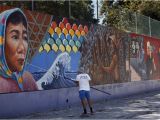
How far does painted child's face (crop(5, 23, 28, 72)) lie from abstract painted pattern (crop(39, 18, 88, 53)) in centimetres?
117

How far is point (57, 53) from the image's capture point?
17344 mm

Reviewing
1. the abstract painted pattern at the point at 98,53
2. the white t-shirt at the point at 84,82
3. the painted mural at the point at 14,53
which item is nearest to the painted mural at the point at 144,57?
the abstract painted pattern at the point at 98,53

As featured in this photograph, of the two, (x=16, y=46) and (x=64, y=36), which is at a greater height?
(x=64, y=36)

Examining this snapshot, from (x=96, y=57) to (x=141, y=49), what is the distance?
756 centimetres

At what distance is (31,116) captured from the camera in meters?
14.6

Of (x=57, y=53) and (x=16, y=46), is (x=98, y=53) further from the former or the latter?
(x=16, y=46)

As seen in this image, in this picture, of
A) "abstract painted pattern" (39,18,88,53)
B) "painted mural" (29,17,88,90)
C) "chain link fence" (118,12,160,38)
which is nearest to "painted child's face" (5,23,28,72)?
"painted mural" (29,17,88,90)

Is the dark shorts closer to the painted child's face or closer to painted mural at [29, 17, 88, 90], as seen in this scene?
painted mural at [29, 17, 88, 90]

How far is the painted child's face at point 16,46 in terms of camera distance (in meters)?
14.5

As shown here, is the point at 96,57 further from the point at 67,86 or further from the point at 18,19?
the point at 18,19

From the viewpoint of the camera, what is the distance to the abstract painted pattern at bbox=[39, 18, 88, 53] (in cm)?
1686

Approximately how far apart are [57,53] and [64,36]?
98 centimetres

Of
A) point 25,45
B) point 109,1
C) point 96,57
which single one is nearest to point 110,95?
point 96,57


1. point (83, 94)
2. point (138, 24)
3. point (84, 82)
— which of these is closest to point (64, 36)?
point (84, 82)
